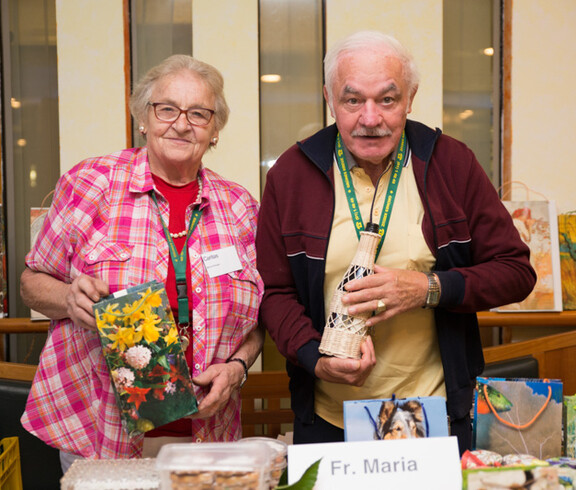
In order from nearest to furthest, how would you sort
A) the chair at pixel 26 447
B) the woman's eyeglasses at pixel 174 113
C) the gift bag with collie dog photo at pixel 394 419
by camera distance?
the gift bag with collie dog photo at pixel 394 419 < the woman's eyeglasses at pixel 174 113 < the chair at pixel 26 447

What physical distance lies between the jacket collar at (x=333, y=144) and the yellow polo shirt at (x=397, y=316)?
0.15 ft

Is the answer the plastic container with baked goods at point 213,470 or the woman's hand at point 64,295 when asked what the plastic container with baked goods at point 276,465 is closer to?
the plastic container with baked goods at point 213,470

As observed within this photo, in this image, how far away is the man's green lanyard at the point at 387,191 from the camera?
1377 mm

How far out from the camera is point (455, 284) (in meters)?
1.30

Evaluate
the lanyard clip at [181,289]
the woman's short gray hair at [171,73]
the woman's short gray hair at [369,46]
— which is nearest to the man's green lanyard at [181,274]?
the lanyard clip at [181,289]

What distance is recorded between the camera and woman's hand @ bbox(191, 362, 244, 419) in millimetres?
1504

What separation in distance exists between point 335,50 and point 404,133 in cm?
28

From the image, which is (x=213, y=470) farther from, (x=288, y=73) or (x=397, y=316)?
(x=288, y=73)

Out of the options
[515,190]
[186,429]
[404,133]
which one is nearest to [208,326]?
[186,429]

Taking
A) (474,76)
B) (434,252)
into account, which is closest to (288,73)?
(474,76)

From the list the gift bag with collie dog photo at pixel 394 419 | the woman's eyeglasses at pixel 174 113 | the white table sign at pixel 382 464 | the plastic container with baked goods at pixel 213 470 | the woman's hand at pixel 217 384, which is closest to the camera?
the plastic container with baked goods at pixel 213 470

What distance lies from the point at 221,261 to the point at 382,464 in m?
0.78

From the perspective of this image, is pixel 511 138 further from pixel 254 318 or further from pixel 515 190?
pixel 254 318

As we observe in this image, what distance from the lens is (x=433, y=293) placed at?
1293 mm
